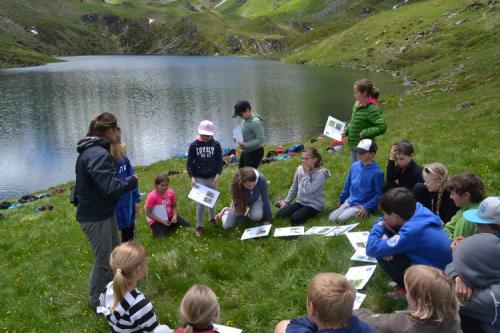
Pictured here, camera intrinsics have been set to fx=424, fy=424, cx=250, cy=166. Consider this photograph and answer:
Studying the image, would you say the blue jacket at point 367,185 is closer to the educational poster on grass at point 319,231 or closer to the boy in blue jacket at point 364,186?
the boy in blue jacket at point 364,186

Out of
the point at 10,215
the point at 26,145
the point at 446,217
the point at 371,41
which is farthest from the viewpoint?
the point at 371,41

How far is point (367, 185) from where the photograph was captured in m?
10.2

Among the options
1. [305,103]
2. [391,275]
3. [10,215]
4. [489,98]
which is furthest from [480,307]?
[305,103]

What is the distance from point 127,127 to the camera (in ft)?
159

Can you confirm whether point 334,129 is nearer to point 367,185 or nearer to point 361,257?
point 367,185

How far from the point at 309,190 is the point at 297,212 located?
67cm

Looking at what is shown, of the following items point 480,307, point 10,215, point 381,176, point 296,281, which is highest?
point 381,176

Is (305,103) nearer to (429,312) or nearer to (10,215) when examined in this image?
(10,215)

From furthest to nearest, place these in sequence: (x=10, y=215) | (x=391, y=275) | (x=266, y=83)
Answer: (x=266, y=83) → (x=10, y=215) → (x=391, y=275)

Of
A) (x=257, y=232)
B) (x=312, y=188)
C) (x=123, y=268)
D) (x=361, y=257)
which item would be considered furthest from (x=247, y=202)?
(x=123, y=268)

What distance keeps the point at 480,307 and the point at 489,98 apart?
2801 centimetres

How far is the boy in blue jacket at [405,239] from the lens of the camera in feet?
21.0

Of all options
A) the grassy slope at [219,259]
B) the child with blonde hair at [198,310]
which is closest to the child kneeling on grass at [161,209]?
the grassy slope at [219,259]

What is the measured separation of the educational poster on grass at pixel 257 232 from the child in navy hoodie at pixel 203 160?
132 centimetres
